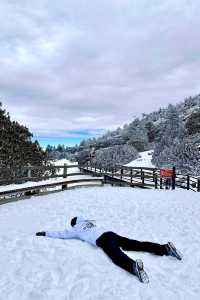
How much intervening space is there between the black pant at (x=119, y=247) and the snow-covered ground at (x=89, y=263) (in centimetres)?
12

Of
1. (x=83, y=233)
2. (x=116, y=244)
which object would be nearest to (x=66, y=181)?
(x=83, y=233)

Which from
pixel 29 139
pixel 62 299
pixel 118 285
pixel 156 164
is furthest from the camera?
pixel 156 164

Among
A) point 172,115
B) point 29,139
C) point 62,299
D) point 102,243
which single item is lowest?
point 62,299

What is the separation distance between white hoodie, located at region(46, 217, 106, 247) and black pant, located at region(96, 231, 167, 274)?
191 millimetres

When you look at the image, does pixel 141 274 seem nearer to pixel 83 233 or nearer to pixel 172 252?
pixel 172 252

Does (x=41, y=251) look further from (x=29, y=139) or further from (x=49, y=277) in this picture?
(x=29, y=139)

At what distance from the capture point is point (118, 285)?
508 cm

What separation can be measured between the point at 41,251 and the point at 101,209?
19.3 ft

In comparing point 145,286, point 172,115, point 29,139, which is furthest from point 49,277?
point 172,115

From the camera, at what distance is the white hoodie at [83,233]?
6.63 m

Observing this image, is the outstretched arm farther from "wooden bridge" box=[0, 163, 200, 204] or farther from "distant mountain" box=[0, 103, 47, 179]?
"distant mountain" box=[0, 103, 47, 179]

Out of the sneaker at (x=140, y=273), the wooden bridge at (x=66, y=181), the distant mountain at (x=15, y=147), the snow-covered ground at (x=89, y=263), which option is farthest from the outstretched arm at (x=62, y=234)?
the distant mountain at (x=15, y=147)

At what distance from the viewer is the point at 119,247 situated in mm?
6215

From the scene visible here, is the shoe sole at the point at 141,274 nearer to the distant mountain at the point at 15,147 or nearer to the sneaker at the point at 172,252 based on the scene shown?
the sneaker at the point at 172,252
